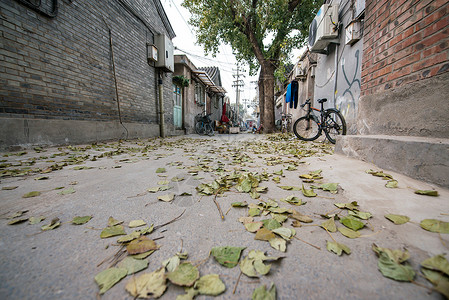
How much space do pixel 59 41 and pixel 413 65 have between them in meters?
5.60

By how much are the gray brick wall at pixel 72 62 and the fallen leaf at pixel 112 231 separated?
11.9ft

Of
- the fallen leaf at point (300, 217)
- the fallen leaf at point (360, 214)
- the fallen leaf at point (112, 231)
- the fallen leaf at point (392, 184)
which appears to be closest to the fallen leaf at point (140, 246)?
the fallen leaf at point (112, 231)

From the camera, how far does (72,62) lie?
3938mm

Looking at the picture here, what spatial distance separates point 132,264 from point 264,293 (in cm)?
47

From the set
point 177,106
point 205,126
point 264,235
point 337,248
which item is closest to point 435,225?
point 337,248

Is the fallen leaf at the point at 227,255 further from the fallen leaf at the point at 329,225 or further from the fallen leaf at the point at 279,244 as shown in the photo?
the fallen leaf at the point at 329,225

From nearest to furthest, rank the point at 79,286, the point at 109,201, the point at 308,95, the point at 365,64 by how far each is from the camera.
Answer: the point at 79,286 → the point at 109,201 → the point at 365,64 → the point at 308,95

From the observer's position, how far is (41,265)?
65cm

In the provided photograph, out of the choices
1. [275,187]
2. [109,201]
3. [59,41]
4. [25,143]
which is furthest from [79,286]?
[59,41]

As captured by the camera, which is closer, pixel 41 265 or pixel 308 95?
pixel 41 265

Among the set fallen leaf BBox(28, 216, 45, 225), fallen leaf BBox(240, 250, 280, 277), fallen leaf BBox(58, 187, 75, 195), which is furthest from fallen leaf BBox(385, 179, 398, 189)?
fallen leaf BBox(58, 187, 75, 195)

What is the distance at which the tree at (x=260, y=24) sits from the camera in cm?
788

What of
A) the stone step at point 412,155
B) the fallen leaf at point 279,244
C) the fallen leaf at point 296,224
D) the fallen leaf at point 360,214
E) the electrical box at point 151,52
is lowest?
the fallen leaf at point 279,244

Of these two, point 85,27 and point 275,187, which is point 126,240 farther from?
point 85,27
